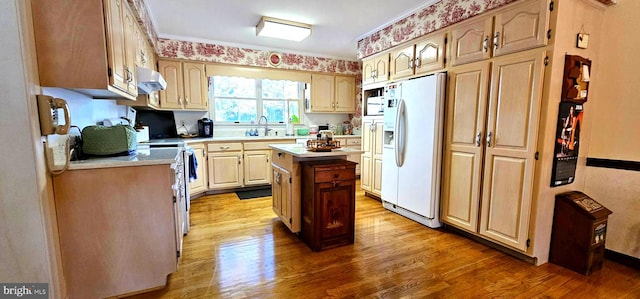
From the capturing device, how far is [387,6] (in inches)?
113

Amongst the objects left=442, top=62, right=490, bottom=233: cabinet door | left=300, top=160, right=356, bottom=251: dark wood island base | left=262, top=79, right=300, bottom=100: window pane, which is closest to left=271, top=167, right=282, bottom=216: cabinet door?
left=300, top=160, right=356, bottom=251: dark wood island base

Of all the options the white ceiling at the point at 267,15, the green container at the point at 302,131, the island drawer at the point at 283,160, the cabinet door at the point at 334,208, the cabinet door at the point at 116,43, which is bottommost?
the cabinet door at the point at 334,208

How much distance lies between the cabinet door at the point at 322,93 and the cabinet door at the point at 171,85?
2.19 metres

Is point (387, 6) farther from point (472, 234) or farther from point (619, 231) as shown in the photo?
point (619, 231)

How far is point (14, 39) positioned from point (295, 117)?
3975 millimetres

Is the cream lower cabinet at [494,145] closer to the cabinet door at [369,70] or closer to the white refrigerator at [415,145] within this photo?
the white refrigerator at [415,145]

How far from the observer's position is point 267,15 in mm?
3104

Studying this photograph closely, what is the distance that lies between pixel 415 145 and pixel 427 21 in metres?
1.33

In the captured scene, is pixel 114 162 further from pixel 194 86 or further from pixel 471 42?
pixel 471 42

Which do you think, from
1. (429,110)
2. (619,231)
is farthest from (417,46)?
(619,231)

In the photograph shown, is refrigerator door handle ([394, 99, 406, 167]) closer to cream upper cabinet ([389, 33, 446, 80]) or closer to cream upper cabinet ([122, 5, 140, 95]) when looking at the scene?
cream upper cabinet ([389, 33, 446, 80])

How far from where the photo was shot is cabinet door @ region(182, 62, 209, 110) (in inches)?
159

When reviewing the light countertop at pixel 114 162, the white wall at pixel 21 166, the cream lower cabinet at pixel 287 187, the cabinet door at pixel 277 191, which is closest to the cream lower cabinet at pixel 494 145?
the cream lower cabinet at pixel 287 187

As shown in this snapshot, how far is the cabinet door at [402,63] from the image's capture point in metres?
3.10
